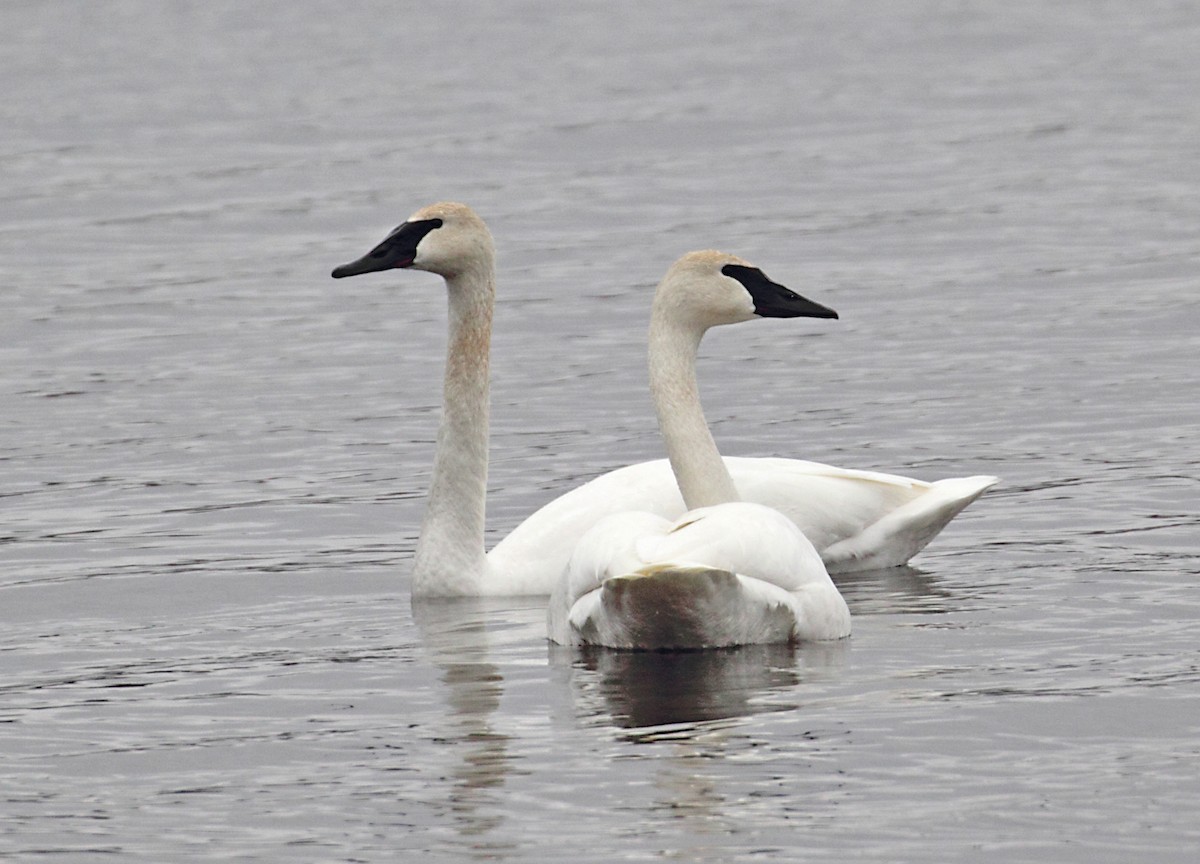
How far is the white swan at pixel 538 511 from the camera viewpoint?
10633 mm

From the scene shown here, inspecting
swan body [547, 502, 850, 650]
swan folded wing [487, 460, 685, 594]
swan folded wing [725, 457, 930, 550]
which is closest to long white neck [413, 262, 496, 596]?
swan folded wing [487, 460, 685, 594]

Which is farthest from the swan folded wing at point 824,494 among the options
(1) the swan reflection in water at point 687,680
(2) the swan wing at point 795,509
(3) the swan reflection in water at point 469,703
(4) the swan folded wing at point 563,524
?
(1) the swan reflection in water at point 687,680

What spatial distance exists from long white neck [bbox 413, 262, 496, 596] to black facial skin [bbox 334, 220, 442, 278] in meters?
0.28

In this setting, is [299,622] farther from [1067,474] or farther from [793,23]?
[793,23]

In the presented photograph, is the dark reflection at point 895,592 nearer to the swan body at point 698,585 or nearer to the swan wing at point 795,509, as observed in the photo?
the swan wing at point 795,509

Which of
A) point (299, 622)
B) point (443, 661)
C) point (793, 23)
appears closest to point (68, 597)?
point (299, 622)

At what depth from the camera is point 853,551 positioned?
36.0 ft

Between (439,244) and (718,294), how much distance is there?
1.21 metres

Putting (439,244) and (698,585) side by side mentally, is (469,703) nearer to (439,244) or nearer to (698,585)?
(698,585)

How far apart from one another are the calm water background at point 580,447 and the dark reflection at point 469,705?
0.08 feet

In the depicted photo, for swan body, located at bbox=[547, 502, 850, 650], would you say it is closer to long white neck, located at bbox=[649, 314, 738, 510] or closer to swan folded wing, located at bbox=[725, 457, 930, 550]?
long white neck, located at bbox=[649, 314, 738, 510]

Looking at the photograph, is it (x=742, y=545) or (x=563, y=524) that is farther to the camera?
(x=563, y=524)

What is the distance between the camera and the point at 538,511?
11.0 meters

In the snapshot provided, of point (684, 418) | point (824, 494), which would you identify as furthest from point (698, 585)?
point (824, 494)
